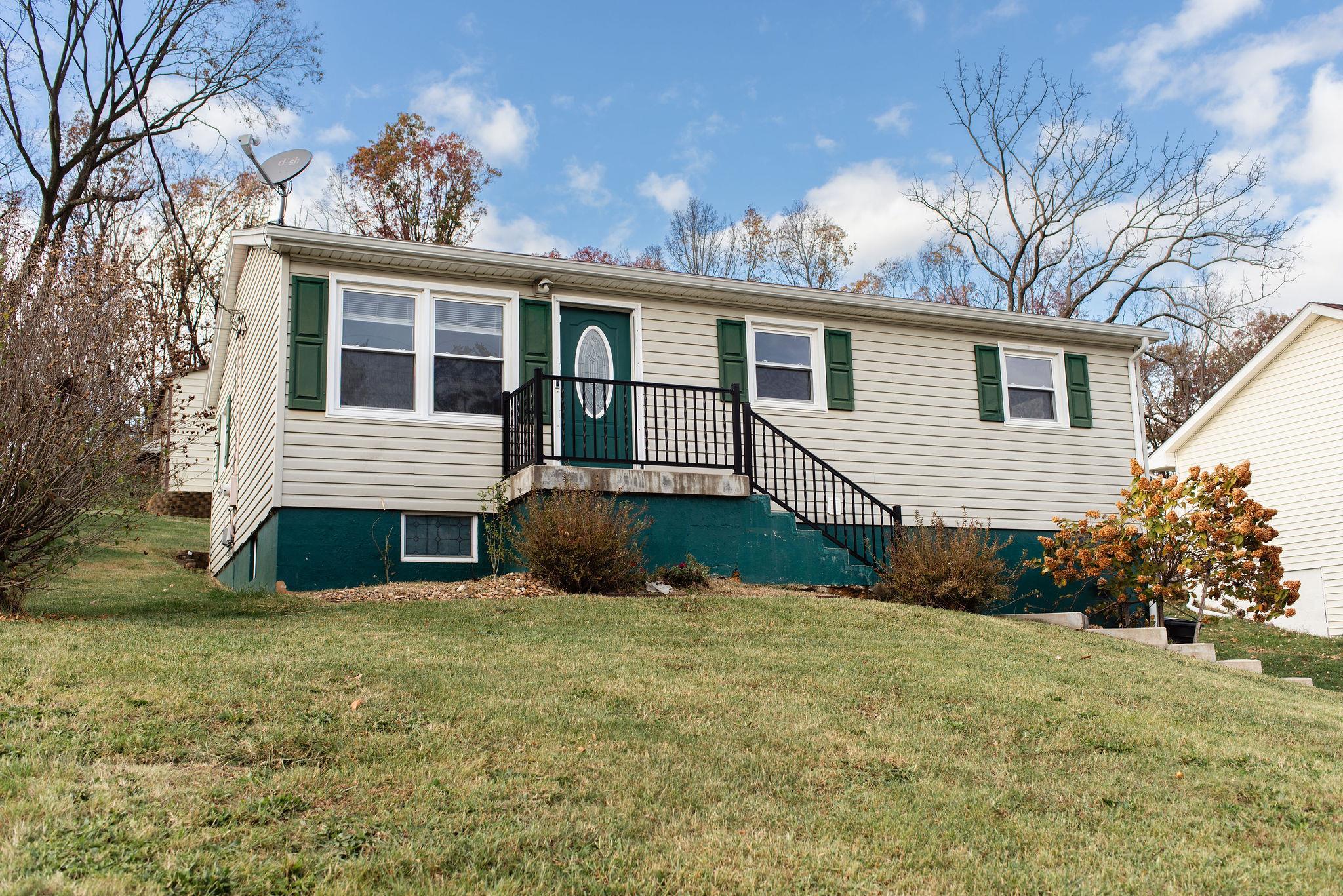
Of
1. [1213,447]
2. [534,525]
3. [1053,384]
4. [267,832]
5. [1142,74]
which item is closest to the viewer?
[267,832]

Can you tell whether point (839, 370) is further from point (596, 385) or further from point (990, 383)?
point (596, 385)

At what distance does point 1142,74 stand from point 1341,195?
4.73 metres

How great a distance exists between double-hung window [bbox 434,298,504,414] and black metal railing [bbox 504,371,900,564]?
0.28 meters

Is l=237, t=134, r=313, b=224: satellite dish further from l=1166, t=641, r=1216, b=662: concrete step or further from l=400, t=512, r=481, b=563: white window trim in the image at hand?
l=1166, t=641, r=1216, b=662: concrete step

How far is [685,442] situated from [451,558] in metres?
2.58

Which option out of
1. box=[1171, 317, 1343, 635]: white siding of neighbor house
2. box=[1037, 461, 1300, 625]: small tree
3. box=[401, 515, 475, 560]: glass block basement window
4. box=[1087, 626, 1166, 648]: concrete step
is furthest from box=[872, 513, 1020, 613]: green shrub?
box=[1171, 317, 1343, 635]: white siding of neighbor house

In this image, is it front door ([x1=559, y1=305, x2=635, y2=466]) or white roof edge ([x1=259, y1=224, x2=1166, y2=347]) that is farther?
front door ([x1=559, y1=305, x2=635, y2=466])

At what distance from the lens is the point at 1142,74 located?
22.1 metres

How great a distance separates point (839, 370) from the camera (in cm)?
1286

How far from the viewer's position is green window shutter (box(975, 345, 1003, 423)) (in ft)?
44.5

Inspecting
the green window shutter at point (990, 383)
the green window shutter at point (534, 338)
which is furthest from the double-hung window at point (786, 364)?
the green window shutter at point (534, 338)

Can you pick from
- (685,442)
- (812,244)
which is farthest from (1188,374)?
(685,442)

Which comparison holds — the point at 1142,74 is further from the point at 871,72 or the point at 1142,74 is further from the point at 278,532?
the point at 278,532

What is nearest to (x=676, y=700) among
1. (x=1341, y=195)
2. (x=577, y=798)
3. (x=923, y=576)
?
(x=577, y=798)
